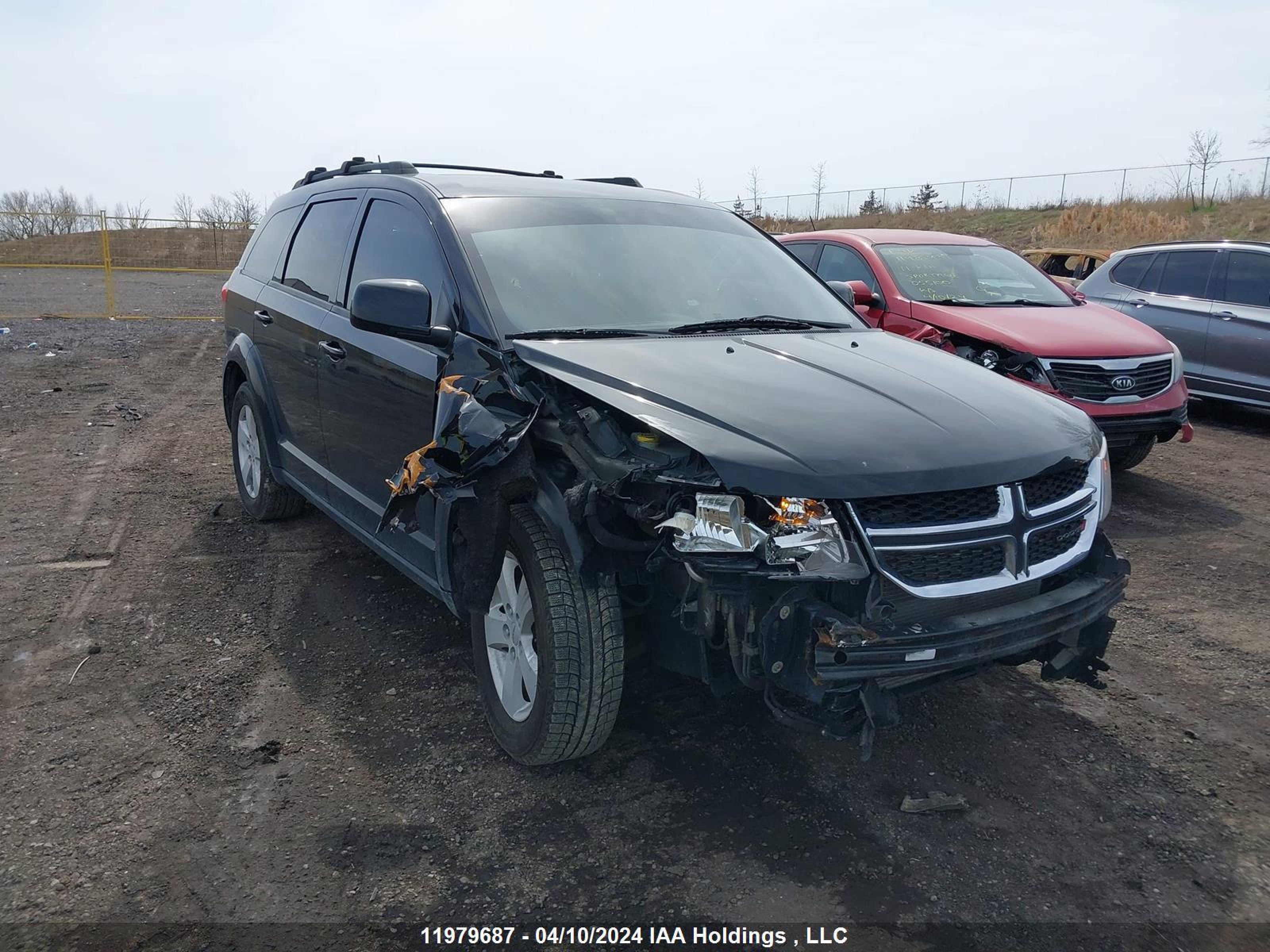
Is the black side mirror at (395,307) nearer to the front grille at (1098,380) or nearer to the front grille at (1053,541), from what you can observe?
the front grille at (1053,541)

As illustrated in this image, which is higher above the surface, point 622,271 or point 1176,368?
point 622,271

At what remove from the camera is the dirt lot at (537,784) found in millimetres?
2656

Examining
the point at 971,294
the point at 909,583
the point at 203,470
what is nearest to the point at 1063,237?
the point at 971,294

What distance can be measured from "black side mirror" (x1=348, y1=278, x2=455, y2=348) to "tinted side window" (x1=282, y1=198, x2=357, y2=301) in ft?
4.31

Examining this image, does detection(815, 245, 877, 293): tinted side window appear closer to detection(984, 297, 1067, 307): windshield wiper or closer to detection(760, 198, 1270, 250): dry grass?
detection(984, 297, 1067, 307): windshield wiper

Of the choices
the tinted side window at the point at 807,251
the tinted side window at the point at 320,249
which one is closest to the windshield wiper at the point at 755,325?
the tinted side window at the point at 320,249

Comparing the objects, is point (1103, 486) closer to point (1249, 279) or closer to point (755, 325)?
point (755, 325)

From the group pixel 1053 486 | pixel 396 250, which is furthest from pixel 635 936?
pixel 396 250

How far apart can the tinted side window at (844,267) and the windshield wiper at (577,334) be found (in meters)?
4.86

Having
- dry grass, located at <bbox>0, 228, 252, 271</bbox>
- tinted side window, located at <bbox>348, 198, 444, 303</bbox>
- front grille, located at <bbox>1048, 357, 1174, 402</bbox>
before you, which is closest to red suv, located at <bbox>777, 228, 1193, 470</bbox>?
front grille, located at <bbox>1048, 357, 1174, 402</bbox>

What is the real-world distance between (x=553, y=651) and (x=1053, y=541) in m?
1.56

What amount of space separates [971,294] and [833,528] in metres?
5.80

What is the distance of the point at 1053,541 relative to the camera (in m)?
3.04

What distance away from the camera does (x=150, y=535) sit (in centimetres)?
572
